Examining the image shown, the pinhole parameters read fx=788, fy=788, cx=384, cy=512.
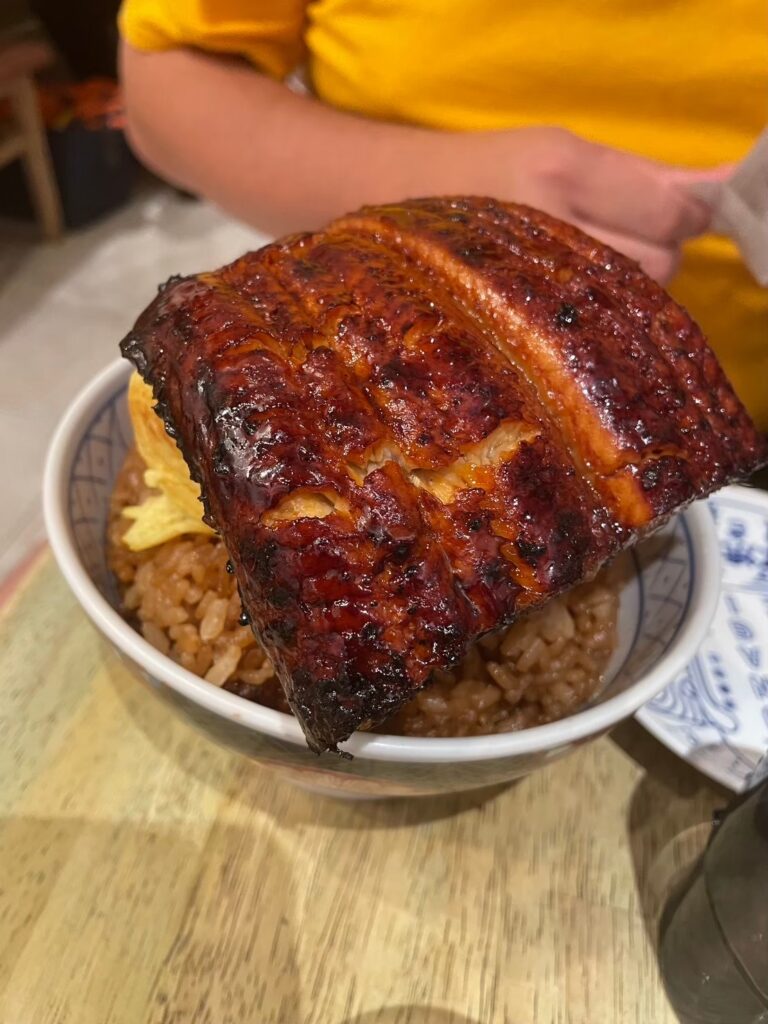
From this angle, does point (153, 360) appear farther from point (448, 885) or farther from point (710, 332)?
point (710, 332)

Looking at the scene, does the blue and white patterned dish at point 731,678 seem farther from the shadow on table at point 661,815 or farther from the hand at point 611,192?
the hand at point 611,192

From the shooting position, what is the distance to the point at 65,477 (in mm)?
838

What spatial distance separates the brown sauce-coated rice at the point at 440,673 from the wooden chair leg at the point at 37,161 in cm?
316

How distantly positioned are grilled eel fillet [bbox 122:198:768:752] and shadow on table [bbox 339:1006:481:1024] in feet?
1.01

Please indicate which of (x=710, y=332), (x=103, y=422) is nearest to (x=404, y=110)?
(x=710, y=332)

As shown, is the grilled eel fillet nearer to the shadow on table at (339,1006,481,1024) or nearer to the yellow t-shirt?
the shadow on table at (339,1006,481,1024)

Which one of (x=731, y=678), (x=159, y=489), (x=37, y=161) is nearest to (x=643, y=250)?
(x=731, y=678)

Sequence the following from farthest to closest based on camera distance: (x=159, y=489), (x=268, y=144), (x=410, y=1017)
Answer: (x=268, y=144) < (x=159, y=489) < (x=410, y=1017)

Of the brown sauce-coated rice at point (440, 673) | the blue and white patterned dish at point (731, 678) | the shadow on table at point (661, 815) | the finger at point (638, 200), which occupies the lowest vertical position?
the shadow on table at point (661, 815)

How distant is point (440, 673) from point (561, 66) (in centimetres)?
100

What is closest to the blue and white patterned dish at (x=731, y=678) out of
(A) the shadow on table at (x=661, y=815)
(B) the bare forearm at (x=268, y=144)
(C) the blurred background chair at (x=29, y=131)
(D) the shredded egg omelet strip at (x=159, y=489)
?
(A) the shadow on table at (x=661, y=815)

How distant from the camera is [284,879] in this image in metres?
0.80

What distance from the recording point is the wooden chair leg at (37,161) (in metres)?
3.24

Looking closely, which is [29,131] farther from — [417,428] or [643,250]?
[417,428]
